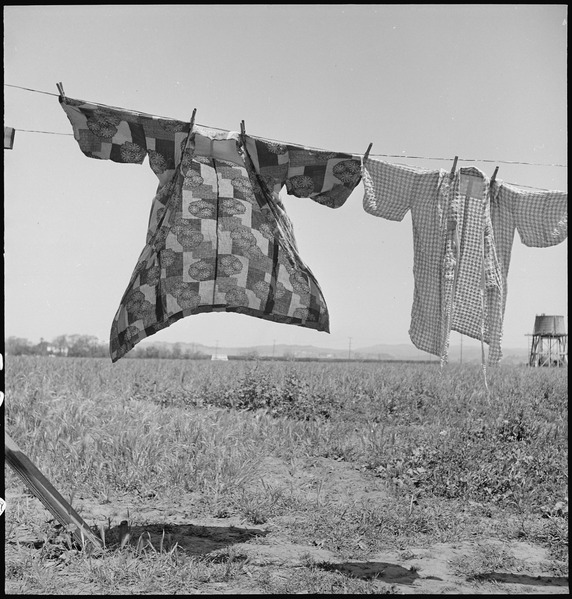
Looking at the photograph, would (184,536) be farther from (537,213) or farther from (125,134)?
(537,213)

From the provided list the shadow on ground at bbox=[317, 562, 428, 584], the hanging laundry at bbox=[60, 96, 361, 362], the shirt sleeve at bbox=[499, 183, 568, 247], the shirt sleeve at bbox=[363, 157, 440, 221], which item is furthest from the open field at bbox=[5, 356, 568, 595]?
the shirt sleeve at bbox=[363, 157, 440, 221]

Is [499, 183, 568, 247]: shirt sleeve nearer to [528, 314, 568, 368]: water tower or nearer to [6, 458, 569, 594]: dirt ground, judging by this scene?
[6, 458, 569, 594]: dirt ground

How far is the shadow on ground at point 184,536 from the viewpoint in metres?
3.98

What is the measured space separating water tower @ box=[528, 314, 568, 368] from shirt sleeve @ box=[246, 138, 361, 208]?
18.0 m

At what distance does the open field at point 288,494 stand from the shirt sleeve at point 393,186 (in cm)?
209

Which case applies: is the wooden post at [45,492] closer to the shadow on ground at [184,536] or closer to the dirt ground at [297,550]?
the shadow on ground at [184,536]

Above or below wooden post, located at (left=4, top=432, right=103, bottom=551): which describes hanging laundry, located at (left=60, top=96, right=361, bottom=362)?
above

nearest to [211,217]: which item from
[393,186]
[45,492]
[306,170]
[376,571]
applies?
[306,170]

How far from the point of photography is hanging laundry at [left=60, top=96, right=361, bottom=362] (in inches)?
143

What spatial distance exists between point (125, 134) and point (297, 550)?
2.67 metres

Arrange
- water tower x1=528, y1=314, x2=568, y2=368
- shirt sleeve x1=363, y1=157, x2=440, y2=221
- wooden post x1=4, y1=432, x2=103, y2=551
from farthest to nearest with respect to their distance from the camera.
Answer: water tower x1=528, y1=314, x2=568, y2=368 < shirt sleeve x1=363, y1=157, x2=440, y2=221 < wooden post x1=4, y1=432, x2=103, y2=551

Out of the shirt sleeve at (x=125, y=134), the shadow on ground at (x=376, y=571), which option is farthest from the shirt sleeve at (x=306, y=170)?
the shadow on ground at (x=376, y=571)

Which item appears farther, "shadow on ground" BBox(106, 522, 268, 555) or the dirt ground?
"shadow on ground" BBox(106, 522, 268, 555)

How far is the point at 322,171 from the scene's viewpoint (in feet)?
12.5
